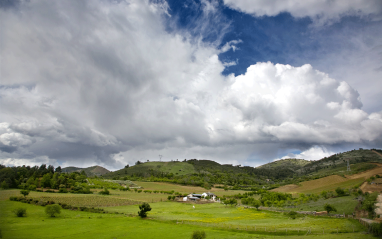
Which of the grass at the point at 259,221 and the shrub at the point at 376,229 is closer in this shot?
the shrub at the point at 376,229

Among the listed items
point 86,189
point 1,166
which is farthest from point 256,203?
point 86,189

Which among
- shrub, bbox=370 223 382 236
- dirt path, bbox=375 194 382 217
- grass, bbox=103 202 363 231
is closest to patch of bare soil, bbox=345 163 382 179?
dirt path, bbox=375 194 382 217

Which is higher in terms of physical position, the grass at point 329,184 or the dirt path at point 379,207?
the grass at point 329,184

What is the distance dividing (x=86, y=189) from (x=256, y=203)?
10668cm

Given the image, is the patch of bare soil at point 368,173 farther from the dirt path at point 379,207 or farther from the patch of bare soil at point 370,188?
the dirt path at point 379,207

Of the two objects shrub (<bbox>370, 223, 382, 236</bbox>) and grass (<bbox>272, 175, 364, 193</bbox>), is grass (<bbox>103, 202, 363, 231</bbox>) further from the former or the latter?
Answer: grass (<bbox>272, 175, 364, 193</bbox>)

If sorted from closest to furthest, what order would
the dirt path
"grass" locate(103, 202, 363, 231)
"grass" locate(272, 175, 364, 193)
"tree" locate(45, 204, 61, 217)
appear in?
"grass" locate(103, 202, 363, 231)
the dirt path
"tree" locate(45, 204, 61, 217)
"grass" locate(272, 175, 364, 193)

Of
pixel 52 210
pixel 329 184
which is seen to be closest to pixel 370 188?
pixel 329 184

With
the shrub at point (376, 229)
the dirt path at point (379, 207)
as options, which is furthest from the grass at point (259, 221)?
the dirt path at point (379, 207)

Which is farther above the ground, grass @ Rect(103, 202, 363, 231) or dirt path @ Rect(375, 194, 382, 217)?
dirt path @ Rect(375, 194, 382, 217)

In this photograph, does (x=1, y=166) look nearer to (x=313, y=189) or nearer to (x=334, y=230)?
(x=334, y=230)

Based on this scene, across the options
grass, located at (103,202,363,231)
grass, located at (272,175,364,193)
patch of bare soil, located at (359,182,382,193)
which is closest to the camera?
grass, located at (103,202,363,231)

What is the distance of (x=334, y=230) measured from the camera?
1839 inches

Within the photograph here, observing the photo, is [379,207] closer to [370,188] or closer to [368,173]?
[370,188]
